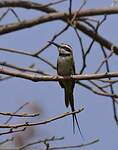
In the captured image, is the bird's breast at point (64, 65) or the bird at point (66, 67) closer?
the bird at point (66, 67)

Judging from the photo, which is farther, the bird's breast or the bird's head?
the bird's head

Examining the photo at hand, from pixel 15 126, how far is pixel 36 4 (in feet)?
12.1

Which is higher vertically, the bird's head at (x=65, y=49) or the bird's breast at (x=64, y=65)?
the bird's head at (x=65, y=49)

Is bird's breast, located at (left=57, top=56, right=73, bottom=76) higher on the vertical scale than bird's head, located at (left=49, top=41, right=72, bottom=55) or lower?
lower

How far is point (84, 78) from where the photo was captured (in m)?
3.18

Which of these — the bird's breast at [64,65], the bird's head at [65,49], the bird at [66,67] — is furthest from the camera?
the bird's head at [65,49]

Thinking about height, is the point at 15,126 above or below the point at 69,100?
below

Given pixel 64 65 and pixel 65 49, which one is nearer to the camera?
pixel 64 65

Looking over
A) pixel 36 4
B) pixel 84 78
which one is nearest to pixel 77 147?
pixel 84 78

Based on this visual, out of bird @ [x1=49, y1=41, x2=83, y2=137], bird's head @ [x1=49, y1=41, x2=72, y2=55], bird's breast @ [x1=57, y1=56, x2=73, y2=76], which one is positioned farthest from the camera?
bird's head @ [x1=49, y1=41, x2=72, y2=55]

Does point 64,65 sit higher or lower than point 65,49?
lower

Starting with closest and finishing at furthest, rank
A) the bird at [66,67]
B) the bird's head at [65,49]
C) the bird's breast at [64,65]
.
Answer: the bird at [66,67]
the bird's breast at [64,65]
the bird's head at [65,49]

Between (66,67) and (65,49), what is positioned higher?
(65,49)

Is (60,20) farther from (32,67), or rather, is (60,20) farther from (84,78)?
(84,78)
